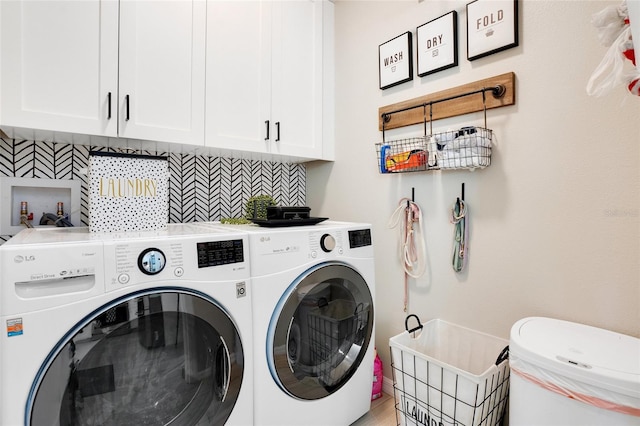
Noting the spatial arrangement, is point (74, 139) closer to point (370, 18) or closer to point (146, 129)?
point (146, 129)

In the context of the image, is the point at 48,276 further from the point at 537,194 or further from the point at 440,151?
the point at 537,194

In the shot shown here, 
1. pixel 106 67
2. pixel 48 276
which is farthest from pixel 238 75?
pixel 48 276

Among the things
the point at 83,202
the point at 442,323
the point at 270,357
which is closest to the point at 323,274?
the point at 270,357

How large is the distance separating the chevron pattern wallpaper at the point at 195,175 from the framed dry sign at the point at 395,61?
35.1 inches

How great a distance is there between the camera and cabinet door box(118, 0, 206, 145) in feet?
4.62

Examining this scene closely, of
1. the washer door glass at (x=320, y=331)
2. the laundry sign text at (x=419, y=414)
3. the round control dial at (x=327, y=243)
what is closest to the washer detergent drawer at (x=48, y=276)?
the washer door glass at (x=320, y=331)

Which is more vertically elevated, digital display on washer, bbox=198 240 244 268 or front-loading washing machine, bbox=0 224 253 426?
digital display on washer, bbox=198 240 244 268

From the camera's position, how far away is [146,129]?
1.46 meters

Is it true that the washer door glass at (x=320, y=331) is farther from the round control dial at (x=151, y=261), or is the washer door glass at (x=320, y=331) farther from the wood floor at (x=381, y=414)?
the round control dial at (x=151, y=261)

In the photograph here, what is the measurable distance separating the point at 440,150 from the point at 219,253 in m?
1.06

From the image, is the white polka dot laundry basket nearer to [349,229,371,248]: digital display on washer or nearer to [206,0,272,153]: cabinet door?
[206,0,272,153]: cabinet door

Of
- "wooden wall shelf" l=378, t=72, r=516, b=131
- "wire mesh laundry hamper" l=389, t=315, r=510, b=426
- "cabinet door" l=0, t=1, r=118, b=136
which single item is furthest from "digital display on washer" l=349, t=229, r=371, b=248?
"cabinet door" l=0, t=1, r=118, b=136

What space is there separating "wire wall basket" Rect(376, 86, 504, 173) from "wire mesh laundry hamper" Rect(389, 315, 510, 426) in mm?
774

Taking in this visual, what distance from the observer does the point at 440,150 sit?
4.94 ft
